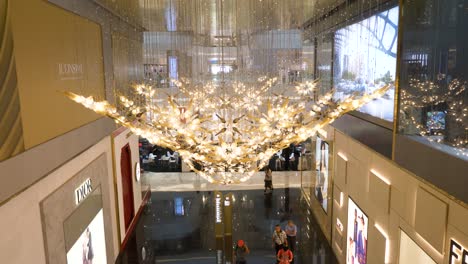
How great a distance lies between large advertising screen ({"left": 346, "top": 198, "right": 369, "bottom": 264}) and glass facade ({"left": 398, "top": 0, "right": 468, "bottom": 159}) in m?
2.48

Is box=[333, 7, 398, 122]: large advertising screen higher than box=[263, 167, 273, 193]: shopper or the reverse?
higher

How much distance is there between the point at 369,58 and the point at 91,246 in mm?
5832

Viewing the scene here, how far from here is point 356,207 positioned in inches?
281

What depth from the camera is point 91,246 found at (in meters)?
6.59

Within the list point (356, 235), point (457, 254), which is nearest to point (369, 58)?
point (356, 235)

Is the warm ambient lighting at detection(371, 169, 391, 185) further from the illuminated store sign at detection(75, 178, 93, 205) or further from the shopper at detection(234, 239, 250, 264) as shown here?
the illuminated store sign at detection(75, 178, 93, 205)

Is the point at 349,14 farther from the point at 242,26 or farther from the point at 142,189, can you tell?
the point at 142,189

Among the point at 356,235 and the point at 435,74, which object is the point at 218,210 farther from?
the point at 435,74

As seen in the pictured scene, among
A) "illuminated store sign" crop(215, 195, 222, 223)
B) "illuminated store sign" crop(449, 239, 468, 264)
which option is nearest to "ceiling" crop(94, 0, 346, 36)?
"illuminated store sign" crop(215, 195, 222, 223)

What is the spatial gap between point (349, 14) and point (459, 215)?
4.92 m

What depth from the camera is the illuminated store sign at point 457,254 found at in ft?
11.8

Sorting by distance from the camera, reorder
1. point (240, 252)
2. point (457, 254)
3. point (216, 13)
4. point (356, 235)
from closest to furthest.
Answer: point (457, 254), point (356, 235), point (240, 252), point (216, 13)

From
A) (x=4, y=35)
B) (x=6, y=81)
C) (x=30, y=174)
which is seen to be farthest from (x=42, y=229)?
(x=4, y=35)

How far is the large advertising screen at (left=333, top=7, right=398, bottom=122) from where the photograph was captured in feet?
17.8
